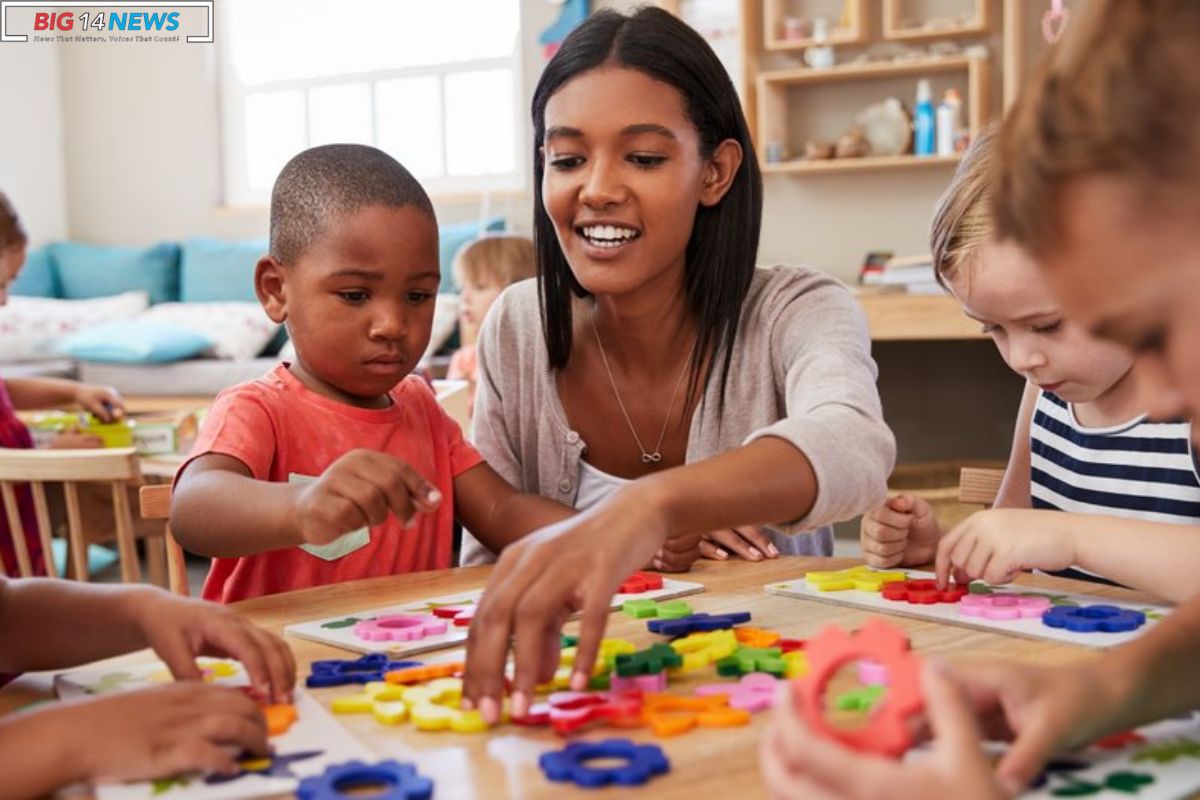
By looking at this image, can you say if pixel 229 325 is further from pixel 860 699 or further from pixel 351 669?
pixel 860 699

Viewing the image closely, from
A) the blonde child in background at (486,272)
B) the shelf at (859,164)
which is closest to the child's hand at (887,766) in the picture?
the blonde child in background at (486,272)

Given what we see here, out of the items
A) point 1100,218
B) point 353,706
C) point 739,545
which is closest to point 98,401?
point 739,545

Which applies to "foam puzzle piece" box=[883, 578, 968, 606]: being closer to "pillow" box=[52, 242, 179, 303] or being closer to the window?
the window

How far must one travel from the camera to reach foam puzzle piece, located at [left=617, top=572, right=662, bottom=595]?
51.7 inches

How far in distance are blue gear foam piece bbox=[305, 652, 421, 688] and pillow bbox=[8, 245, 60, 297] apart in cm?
611

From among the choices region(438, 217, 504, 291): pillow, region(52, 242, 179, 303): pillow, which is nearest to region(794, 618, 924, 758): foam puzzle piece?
region(438, 217, 504, 291): pillow

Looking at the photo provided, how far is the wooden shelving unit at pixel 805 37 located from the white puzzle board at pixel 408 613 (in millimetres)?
3329

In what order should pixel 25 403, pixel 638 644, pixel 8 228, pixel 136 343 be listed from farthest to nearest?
pixel 136 343 < pixel 25 403 < pixel 8 228 < pixel 638 644

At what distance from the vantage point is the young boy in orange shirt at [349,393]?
153cm

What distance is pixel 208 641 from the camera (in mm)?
989

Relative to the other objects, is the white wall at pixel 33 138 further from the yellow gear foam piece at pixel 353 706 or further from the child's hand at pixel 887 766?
the child's hand at pixel 887 766

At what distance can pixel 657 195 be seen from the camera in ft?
5.47

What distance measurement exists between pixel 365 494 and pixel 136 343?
4.70 m

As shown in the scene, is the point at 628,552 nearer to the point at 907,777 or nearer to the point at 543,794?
→ the point at 543,794
